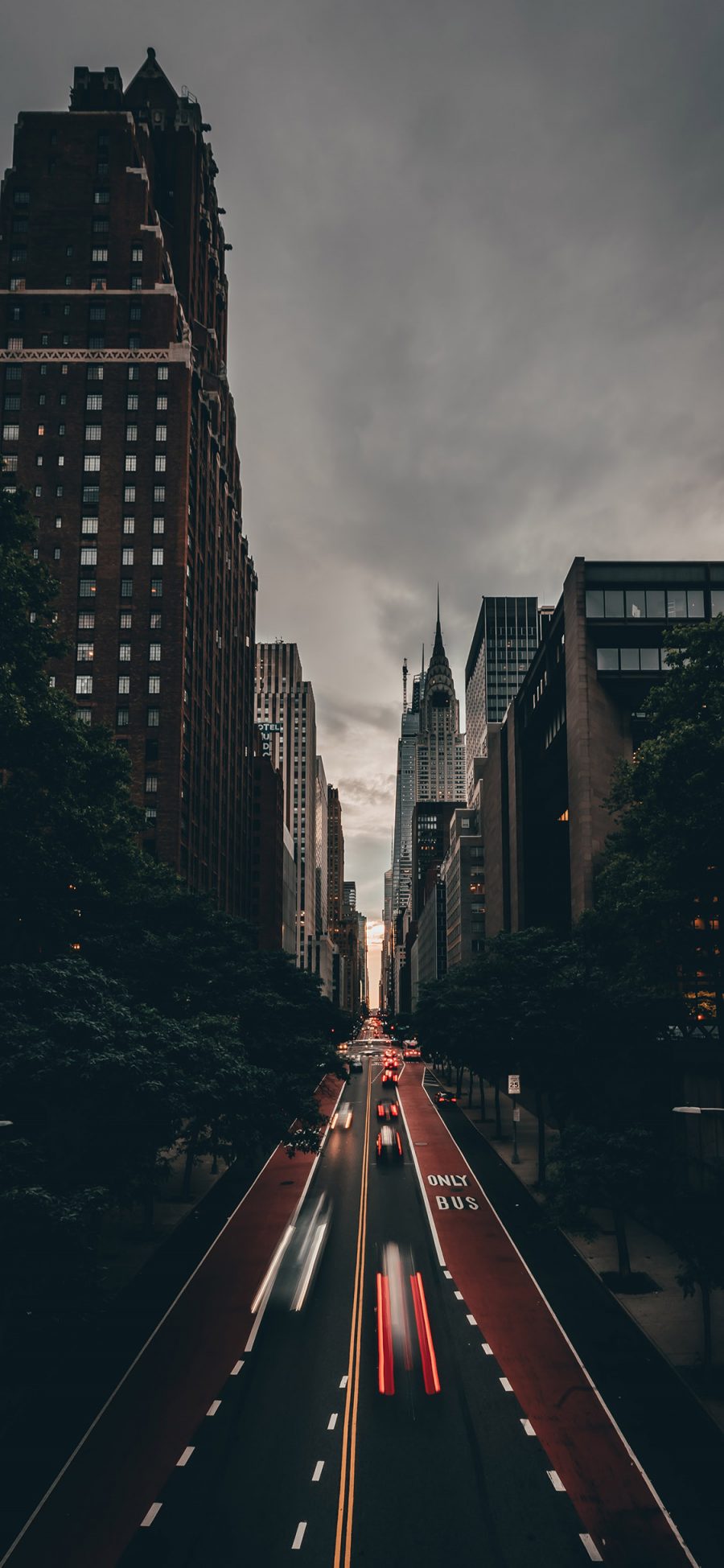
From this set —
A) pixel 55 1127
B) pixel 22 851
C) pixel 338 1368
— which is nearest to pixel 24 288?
pixel 22 851

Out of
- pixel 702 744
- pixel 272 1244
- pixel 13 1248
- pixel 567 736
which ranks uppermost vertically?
pixel 567 736

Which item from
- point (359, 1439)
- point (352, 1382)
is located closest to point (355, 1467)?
point (359, 1439)

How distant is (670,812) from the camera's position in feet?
88.0

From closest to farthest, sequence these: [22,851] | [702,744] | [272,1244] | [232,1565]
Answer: [232,1565] → [22,851] → [702,744] → [272,1244]

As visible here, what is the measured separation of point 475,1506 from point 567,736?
47.0 metres

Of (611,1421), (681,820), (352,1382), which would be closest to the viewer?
(611,1421)

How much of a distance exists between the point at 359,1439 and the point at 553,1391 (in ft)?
16.3

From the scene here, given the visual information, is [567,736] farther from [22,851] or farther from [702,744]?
[22,851]

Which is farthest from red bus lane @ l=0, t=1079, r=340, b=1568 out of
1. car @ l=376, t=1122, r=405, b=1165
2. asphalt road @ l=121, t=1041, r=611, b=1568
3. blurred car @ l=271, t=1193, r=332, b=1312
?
car @ l=376, t=1122, r=405, b=1165

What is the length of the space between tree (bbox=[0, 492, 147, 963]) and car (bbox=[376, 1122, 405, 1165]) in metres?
27.2

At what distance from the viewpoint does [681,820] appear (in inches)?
1022

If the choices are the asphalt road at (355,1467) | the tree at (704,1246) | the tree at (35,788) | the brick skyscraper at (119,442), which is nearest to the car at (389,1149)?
the asphalt road at (355,1467)

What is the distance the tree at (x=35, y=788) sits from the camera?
23.7 m

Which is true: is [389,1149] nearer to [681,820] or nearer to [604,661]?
[681,820]
